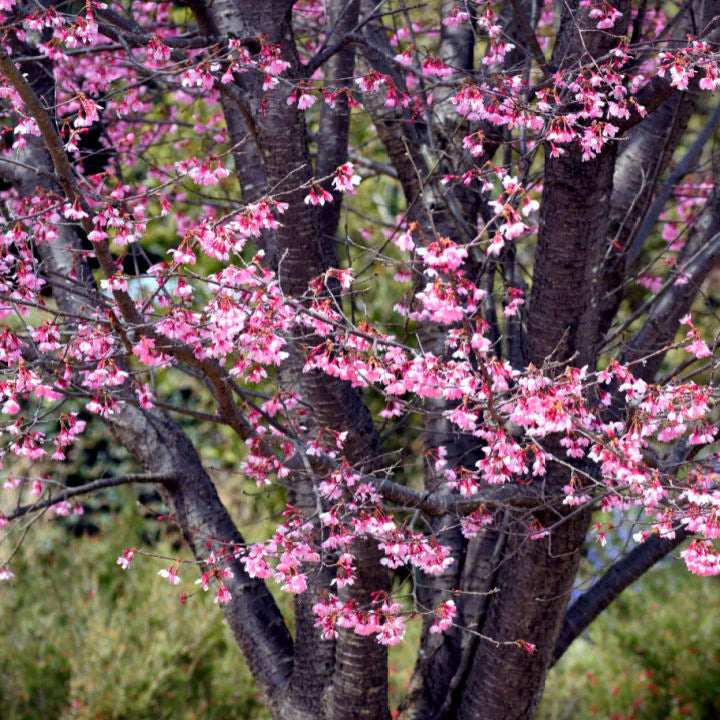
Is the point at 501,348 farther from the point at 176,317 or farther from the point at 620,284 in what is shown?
the point at 176,317

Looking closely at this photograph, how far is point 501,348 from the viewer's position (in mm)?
4363

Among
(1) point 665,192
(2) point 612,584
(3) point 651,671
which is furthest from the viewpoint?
(3) point 651,671

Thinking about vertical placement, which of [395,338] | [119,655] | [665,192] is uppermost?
[665,192]

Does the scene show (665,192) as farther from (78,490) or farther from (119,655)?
(119,655)

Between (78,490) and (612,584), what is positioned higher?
(612,584)

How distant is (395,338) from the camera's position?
353 cm

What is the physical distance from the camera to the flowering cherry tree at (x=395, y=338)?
294 cm

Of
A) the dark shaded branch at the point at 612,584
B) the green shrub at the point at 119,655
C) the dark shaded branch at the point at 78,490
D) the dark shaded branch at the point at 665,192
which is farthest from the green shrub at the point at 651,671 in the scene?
the dark shaded branch at the point at 78,490

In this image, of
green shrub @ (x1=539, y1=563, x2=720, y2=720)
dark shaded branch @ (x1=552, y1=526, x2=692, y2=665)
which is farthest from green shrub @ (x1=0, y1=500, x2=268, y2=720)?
dark shaded branch @ (x1=552, y1=526, x2=692, y2=665)

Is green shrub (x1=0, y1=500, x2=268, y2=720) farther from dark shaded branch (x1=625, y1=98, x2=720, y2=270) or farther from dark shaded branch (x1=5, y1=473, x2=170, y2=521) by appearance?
dark shaded branch (x1=625, y1=98, x2=720, y2=270)

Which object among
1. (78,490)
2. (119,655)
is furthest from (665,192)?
(119,655)

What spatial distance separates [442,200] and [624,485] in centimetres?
133

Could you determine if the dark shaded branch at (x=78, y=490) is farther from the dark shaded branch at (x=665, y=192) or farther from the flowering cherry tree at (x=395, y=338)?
the dark shaded branch at (x=665, y=192)

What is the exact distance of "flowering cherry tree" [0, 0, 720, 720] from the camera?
9.64 ft
